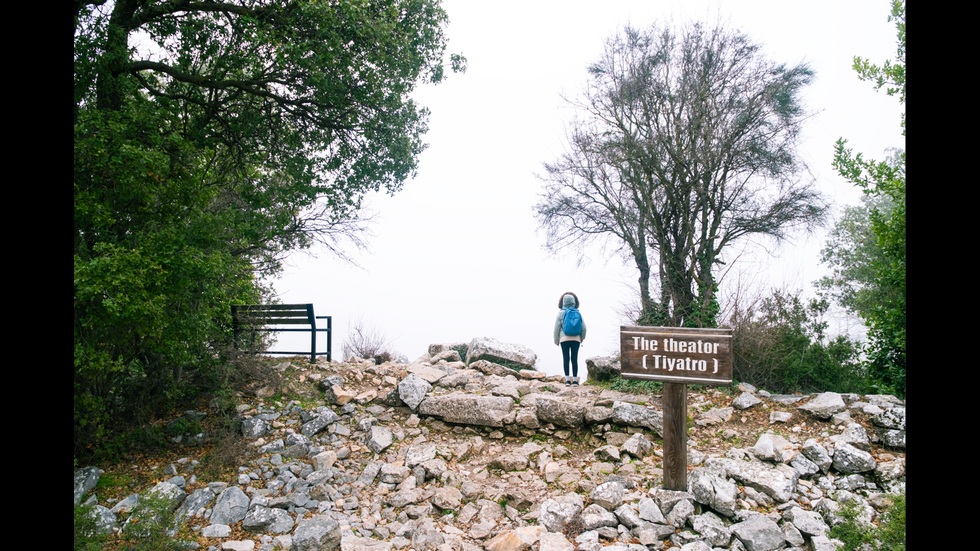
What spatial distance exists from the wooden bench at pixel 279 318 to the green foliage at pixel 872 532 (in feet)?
29.8

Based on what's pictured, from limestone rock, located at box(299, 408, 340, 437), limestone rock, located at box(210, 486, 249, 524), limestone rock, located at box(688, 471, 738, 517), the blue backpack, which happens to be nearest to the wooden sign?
limestone rock, located at box(688, 471, 738, 517)

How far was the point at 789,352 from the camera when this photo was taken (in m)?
9.76

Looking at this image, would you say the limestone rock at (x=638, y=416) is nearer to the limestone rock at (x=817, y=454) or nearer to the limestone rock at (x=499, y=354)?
the limestone rock at (x=817, y=454)

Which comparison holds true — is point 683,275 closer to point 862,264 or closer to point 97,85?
point 862,264

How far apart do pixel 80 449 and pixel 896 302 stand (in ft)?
42.3

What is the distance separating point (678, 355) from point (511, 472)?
2.84 meters

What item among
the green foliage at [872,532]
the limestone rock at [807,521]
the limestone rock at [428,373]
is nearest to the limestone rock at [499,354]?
the limestone rock at [428,373]

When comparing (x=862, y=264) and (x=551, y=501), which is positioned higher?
(x=862, y=264)

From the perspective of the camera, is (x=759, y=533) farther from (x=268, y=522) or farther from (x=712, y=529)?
(x=268, y=522)

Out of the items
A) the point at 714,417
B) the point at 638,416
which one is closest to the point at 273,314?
the point at 638,416

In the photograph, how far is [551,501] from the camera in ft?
19.1

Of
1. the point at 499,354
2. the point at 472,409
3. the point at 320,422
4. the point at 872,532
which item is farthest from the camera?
the point at 499,354

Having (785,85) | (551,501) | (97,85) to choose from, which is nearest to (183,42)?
(97,85)
